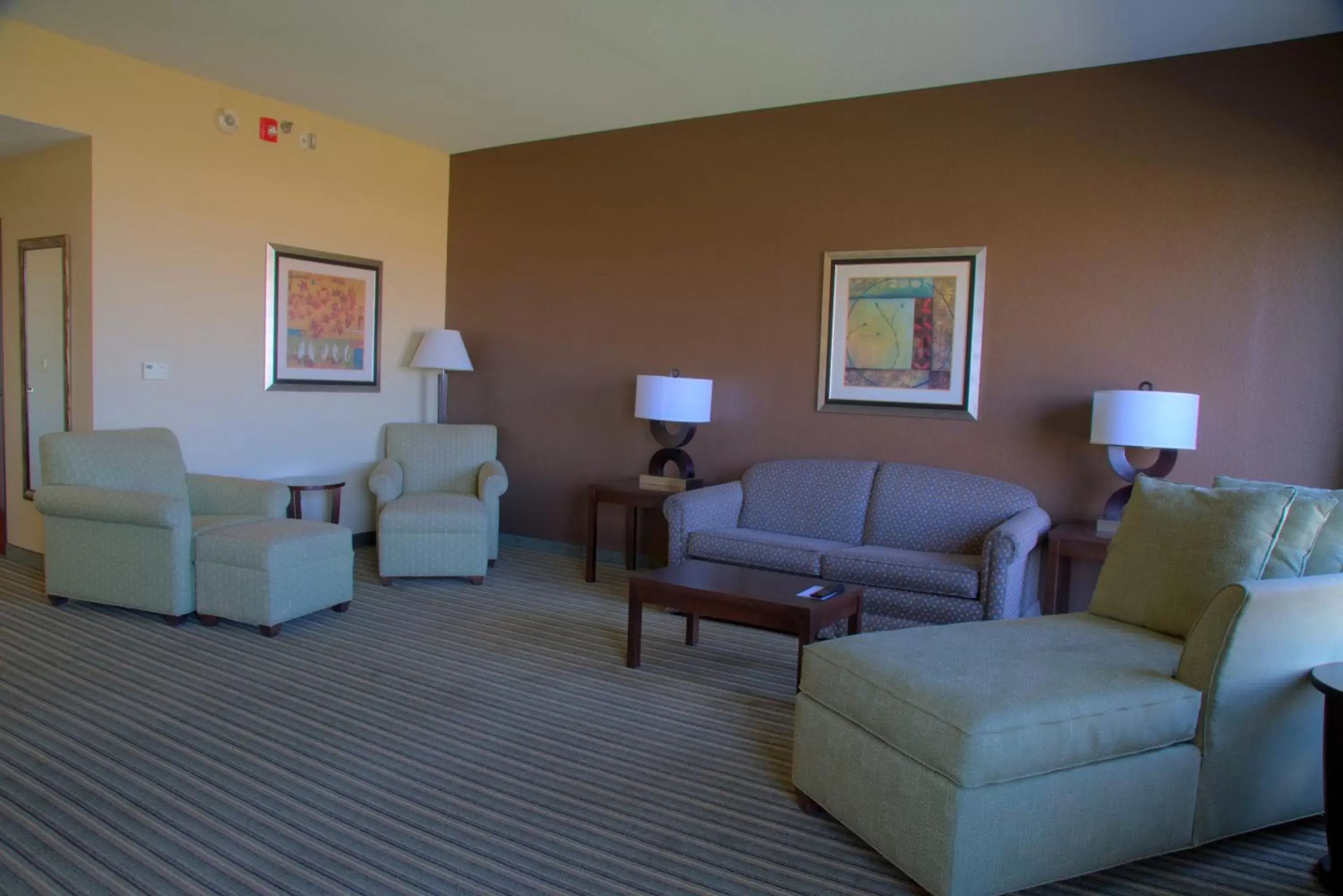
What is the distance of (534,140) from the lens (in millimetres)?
5969

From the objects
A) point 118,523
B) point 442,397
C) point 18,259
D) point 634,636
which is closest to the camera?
point 634,636

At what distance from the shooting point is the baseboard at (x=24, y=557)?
16.4 feet

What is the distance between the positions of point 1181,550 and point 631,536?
3.39 meters

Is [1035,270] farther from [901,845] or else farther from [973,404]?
[901,845]

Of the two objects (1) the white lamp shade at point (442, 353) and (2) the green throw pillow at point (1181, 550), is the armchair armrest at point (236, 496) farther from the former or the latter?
(2) the green throw pillow at point (1181, 550)

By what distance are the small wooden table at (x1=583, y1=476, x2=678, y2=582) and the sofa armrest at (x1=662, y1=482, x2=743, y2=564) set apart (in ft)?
0.60

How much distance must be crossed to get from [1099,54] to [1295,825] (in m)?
3.35

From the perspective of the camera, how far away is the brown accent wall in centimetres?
390

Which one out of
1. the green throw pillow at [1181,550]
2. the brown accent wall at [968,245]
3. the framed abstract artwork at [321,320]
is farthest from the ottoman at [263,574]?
the green throw pillow at [1181,550]

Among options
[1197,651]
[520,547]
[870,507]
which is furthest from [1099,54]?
[520,547]

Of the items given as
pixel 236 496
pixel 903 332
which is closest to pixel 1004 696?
pixel 903 332

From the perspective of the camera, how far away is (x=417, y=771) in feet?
8.78

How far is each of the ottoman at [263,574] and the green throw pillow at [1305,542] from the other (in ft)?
12.6

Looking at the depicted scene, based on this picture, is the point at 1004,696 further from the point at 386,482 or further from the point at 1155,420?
the point at 386,482
